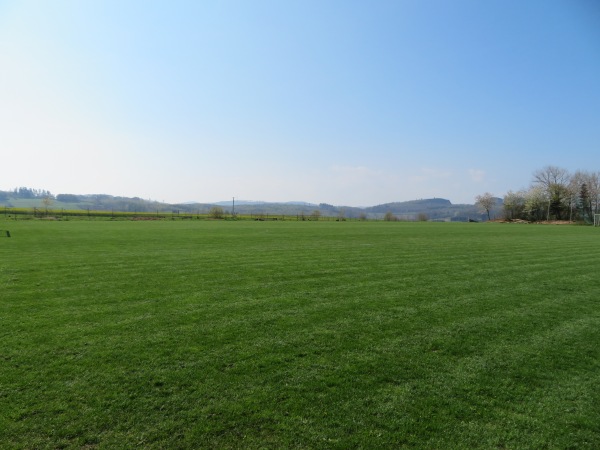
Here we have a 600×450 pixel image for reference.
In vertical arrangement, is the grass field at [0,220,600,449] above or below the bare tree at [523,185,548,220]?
below

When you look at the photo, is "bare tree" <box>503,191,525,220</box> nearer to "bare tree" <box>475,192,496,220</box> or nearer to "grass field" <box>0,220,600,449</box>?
"bare tree" <box>475,192,496,220</box>

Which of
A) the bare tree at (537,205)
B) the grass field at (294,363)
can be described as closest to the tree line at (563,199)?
the bare tree at (537,205)

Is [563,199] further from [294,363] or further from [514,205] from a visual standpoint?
[294,363]

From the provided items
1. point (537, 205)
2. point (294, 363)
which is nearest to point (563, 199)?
point (537, 205)

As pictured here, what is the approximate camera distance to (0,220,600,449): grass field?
116 inches

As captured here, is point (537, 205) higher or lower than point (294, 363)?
higher

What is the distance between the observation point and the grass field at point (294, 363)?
2.94 m

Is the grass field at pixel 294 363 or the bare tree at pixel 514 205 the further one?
the bare tree at pixel 514 205

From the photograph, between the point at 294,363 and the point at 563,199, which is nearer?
the point at 294,363

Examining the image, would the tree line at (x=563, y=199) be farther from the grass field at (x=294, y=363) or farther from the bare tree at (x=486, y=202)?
the grass field at (x=294, y=363)

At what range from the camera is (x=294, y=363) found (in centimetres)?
414

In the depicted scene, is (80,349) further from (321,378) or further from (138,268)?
(138,268)

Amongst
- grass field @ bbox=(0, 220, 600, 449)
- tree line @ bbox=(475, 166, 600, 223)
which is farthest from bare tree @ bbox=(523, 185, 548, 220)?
grass field @ bbox=(0, 220, 600, 449)

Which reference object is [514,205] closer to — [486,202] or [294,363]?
[486,202]
